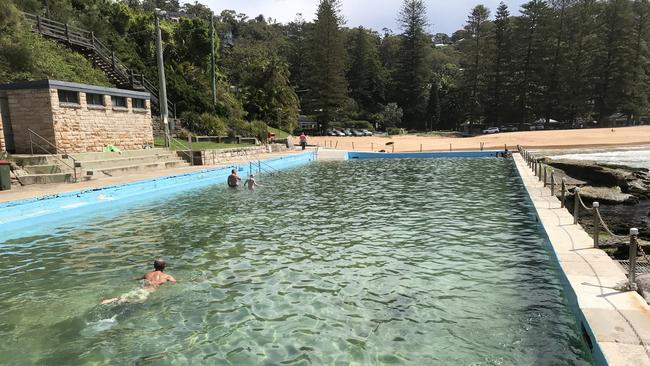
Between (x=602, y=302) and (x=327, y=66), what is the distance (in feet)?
241

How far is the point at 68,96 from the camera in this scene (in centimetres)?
2077

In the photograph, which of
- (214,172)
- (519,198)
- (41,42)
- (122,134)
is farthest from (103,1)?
(519,198)

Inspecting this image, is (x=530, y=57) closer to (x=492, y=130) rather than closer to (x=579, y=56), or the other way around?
(x=579, y=56)

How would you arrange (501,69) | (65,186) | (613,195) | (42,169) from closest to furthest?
(613,195)
(65,186)
(42,169)
(501,69)

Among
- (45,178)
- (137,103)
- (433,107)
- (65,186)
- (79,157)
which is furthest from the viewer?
(433,107)

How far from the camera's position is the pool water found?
573 centimetres

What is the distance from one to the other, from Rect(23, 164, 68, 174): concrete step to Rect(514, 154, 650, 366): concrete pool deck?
1820 centimetres

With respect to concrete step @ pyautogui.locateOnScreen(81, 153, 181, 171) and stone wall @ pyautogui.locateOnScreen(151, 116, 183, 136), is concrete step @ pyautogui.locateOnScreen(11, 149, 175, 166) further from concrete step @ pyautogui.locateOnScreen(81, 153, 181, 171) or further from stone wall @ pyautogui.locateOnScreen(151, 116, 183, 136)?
stone wall @ pyautogui.locateOnScreen(151, 116, 183, 136)

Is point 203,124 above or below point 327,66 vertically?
below

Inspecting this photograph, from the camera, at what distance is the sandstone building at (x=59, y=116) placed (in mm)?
19609

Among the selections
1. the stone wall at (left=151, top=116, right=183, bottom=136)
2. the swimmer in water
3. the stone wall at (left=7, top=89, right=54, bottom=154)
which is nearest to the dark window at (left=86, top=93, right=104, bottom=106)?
the stone wall at (left=7, top=89, right=54, bottom=154)

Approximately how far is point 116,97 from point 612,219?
75.5 feet

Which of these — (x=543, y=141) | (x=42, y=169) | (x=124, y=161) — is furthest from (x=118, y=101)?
(x=543, y=141)

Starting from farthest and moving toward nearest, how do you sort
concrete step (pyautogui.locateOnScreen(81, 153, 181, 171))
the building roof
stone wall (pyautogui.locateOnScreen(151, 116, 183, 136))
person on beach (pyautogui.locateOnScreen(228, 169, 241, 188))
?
stone wall (pyautogui.locateOnScreen(151, 116, 183, 136)) → concrete step (pyautogui.locateOnScreen(81, 153, 181, 171)) → person on beach (pyautogui.locateOnScreen(228, 169, 241, 188)) → the building roof
